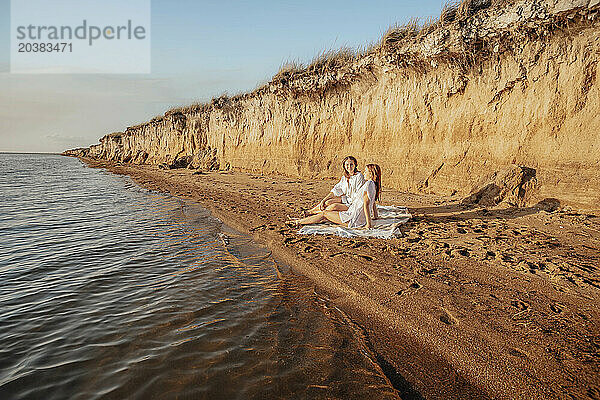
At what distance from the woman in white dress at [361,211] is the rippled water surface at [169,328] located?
1.72 m

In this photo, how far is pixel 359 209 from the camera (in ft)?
20.0

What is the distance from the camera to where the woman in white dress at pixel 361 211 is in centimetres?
594

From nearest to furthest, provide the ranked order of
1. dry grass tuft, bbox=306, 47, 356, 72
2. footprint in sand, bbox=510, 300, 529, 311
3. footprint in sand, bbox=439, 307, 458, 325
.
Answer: footprint in sand, bbox=439, 307, 458, 325 < footprint in sand, bbox=510, 300, 529, 311 < dry grass tuft, bbox=306, 47, 356, 72

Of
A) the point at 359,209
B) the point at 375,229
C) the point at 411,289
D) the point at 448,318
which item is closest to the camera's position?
the point at 448,318

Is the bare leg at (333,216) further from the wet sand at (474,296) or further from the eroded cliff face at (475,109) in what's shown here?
the eroded cliff face at (475,109)

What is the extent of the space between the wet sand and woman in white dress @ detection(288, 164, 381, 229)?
67 cm

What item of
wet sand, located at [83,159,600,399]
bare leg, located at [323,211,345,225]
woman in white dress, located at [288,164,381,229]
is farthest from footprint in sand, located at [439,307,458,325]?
bare leg, located at [323,211,345,225]

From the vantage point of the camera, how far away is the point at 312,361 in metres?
2.51

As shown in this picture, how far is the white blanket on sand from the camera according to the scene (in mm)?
5539

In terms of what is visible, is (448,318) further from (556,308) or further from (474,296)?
(556,308)

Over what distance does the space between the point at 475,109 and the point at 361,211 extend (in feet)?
15.4

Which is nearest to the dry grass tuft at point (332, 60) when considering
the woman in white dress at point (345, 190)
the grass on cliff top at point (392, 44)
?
the grass on cliff top at point (392, 44)

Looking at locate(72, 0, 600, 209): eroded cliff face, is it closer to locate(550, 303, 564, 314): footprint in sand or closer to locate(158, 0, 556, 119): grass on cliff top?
locate(158, 0, 556, 119): grass on cliff top

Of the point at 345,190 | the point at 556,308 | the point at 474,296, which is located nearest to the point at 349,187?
the point at 345,190
